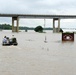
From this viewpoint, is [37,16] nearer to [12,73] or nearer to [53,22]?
[53,22]

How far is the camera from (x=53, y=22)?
18000 centimetres

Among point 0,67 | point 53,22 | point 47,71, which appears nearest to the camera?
point 47,71

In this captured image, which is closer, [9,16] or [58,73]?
[58,73]

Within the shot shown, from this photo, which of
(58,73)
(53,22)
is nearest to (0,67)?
(58,73)

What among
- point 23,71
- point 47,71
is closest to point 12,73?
point 23,71

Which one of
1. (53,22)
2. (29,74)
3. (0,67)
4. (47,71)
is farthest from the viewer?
(53,22)

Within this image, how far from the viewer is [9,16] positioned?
596ft

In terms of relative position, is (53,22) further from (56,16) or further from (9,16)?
(9,16)

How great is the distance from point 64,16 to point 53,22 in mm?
9426

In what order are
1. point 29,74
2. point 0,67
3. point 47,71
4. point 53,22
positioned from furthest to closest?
point 53,22 → point 0,67 → point 47,71 → point 29,74

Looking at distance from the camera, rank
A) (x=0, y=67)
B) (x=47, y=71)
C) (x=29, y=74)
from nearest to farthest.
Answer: (x=29, y=74)
(x=47, y=71)
(x=0, y=67)

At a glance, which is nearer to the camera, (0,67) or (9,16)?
(0,67)

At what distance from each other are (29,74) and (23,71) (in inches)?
47.3

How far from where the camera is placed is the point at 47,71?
76.8ft
